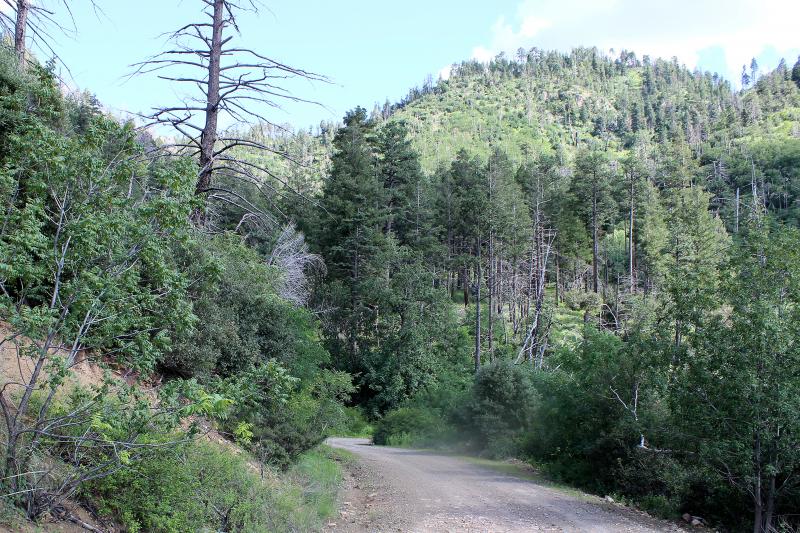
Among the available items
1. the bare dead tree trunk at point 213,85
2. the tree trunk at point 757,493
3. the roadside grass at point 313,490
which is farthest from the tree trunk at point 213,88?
the tree trunk at point 757,493

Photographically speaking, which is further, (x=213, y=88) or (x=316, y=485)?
(x=316, y=485)

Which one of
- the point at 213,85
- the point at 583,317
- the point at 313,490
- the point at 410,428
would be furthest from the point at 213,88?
the point at 583,317

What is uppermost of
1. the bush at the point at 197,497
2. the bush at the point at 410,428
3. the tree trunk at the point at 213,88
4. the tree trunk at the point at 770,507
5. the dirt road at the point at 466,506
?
the tree trunk at the point at 213,88

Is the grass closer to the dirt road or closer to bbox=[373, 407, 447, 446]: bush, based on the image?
the dirt road

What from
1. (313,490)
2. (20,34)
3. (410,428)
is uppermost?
(20,34)

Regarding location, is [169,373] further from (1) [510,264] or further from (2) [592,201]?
(2) [592,201]

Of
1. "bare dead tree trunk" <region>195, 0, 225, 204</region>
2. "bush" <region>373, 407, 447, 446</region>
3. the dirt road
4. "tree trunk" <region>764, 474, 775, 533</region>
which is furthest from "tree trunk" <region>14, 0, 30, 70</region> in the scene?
"bush" <region>373, 407, 447, 446</region>

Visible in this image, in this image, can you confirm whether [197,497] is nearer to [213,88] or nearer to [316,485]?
[316,485]


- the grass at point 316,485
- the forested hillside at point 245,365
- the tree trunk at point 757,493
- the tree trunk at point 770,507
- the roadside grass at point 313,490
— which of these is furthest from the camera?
the tree trunk at point 770,507

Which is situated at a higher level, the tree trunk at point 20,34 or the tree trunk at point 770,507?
the tree trunk at point 20,34

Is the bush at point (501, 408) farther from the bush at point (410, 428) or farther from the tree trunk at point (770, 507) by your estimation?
the tree trunk at point (770, 507)

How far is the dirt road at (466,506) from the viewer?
10297 millimetres

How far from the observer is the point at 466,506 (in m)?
11.8

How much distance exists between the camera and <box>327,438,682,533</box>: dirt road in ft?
33.8
